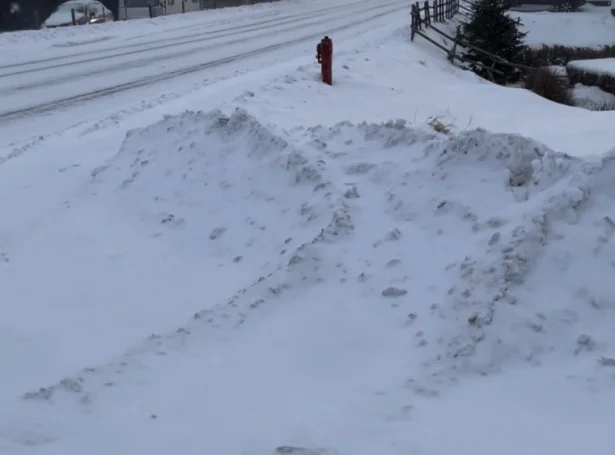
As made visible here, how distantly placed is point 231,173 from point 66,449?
3.84 metres

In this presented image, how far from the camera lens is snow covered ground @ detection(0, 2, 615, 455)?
4.00 meters

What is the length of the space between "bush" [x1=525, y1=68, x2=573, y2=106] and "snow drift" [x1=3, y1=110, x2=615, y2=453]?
11741 mm

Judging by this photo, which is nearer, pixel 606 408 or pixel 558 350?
pixel 606 408

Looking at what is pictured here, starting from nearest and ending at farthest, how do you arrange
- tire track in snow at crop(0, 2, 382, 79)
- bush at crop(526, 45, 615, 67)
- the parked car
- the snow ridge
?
the snow ridge → tire track in snow at crop(0, 2, 382, 79) → bush at crop(526, 45, 615, 67) → the parked car

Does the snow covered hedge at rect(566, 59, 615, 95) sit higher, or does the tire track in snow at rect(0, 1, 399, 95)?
the tire track in snow at rect(0, 1, 399, 95)

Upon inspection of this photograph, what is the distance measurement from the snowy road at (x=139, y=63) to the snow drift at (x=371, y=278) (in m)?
6.17

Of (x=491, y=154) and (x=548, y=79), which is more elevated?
(x=491, y=154)

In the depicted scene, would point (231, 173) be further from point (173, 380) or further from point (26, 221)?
point (173, 380)

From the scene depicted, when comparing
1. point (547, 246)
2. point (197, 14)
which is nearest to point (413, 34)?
point (197, 14)

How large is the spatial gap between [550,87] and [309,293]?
47.3ft

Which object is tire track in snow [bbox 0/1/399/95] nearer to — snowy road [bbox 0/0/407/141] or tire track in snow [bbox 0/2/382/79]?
snowy road [bbox 0/0/407/141]

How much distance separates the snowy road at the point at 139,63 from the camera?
1398cm

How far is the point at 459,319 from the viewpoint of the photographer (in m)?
4.68

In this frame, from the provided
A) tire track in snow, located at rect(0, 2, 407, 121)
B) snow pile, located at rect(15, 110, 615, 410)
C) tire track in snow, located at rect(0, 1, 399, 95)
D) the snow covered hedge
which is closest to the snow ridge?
snow pile, located at rect(15, 110, 615, 410)
